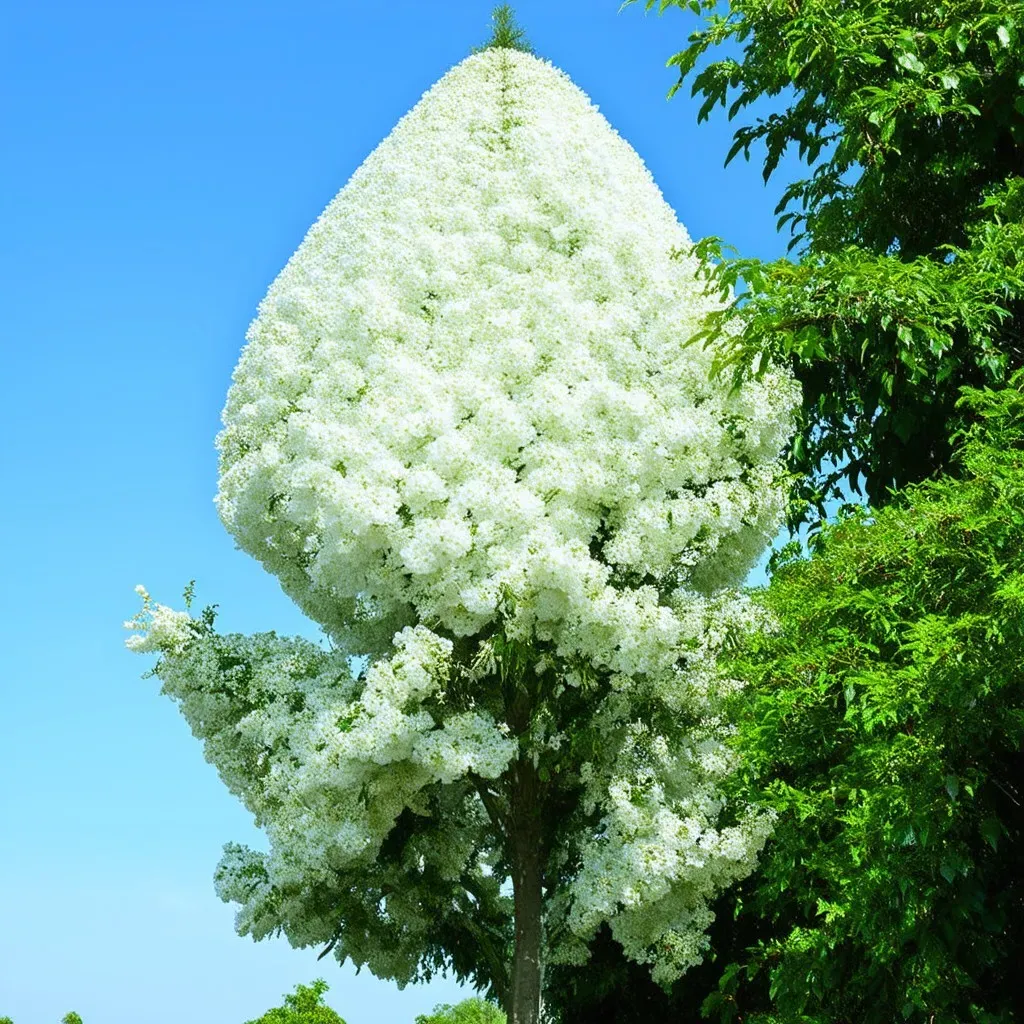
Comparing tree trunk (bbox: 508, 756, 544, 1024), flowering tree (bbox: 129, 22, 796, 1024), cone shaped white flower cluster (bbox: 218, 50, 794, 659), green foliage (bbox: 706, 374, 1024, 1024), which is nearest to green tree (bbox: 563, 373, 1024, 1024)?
green foliage (bbox: 706, 374, 1024, 1024)

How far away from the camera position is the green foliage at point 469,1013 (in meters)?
21.7

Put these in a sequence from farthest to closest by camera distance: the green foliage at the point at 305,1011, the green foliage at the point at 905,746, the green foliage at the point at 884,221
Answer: the green foliage at the point at 305,1011 < the green foliage at the point at 884,221 < the green foliage at the point at 905,746

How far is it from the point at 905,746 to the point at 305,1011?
1364 cm

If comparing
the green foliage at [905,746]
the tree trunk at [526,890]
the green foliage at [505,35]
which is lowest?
the green foliage at [905,746]

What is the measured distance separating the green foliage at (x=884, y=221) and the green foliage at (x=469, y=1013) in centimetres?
1219

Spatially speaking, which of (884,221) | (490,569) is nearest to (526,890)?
(490,569)

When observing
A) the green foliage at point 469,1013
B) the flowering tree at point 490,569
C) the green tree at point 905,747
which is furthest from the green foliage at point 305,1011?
the green tree at point 905,747

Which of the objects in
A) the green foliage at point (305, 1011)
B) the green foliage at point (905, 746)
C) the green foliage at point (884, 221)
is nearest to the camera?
the green foliage at point (905, 746)

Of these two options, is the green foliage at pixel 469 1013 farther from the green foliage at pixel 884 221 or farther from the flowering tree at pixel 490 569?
the green foliage at pixel 884 221

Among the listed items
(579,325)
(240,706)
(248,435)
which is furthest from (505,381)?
(240,706)

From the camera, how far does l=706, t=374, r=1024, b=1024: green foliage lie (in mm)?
8898

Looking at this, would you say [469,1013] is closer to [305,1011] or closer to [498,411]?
[305,1011]

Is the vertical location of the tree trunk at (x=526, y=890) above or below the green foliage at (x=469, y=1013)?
below

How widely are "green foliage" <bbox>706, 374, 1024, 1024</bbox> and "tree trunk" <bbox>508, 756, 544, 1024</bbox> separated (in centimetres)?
207
